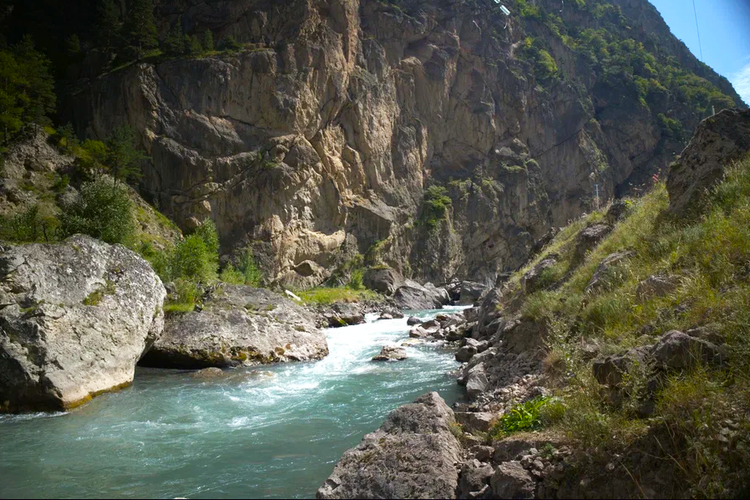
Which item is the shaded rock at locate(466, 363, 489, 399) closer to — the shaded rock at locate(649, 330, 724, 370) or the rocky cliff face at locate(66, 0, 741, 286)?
the shaded rock at locate(649, 330, 724, 370)

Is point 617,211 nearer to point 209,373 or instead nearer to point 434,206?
point 209,373

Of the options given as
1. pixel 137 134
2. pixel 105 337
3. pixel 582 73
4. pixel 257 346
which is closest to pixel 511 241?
pixel 582 73

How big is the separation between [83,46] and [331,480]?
59.8m

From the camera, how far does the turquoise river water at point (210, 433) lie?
635 centimetres

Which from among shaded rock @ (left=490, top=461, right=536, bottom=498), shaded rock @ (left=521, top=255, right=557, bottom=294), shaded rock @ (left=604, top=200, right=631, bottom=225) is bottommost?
shaded rock @ (left=490, top=461, right=536, bottom=498)

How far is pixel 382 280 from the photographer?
51031mm

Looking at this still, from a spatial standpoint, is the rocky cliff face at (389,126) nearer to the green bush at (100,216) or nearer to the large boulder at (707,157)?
the green bush at (100,216)

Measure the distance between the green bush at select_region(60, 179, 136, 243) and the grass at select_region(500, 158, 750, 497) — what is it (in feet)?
61.1

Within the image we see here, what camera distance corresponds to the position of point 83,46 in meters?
48.8

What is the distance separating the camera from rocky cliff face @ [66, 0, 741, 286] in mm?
44938

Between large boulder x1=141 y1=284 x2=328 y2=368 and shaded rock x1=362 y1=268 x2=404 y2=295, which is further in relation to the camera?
shaded rock x1=362 y1=268 x2=404 y2=295

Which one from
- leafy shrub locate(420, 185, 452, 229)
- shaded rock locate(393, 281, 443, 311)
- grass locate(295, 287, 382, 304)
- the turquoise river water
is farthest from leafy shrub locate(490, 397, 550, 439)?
leafy shrub locate(420, 185, 452, 229)

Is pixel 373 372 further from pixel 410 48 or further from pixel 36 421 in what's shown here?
pixel 410 48

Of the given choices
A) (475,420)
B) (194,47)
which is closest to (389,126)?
(194,47)
